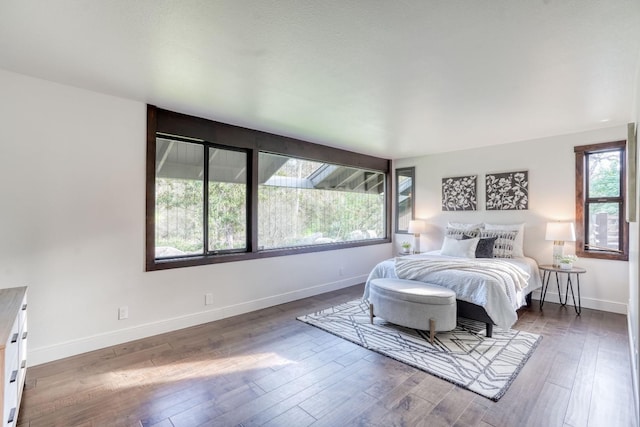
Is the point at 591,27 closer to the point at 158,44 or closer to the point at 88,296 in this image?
the point at 158,44

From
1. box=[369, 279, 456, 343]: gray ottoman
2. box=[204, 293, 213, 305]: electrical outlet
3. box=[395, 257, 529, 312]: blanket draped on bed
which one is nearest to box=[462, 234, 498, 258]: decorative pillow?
box=[395, 257, 529, 312]: blanket draped on bed

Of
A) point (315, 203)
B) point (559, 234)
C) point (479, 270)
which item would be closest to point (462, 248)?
point (479, 270)

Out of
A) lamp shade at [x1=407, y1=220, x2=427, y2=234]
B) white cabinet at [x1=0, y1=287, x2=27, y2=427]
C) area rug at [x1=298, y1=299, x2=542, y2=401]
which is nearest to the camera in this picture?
white cabinet at [x1=0, y1=287, x2=27, y2=427]

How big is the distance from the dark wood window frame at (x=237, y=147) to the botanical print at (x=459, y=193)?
1.54 meters

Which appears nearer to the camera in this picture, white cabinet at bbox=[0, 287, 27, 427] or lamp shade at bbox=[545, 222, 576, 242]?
white cabinet at bbox=[0, 287, 27, 427]

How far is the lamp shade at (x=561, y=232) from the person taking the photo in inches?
156

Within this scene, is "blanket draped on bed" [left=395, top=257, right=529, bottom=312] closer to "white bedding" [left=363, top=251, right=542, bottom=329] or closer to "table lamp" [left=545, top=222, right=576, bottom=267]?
"white bedding" [left=363, top=251, right=542, bottom=329]

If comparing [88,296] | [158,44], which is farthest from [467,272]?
[88,296]

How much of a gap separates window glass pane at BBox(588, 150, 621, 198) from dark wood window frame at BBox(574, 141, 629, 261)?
0.05m

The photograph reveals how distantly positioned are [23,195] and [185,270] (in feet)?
4.98

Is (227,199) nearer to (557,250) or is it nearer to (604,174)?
(557,250)

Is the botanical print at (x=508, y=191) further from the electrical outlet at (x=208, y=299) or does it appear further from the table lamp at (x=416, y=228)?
the electrical outlet at (x=208, y=299)

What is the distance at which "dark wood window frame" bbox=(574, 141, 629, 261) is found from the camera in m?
3.86

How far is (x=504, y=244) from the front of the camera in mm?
4344
